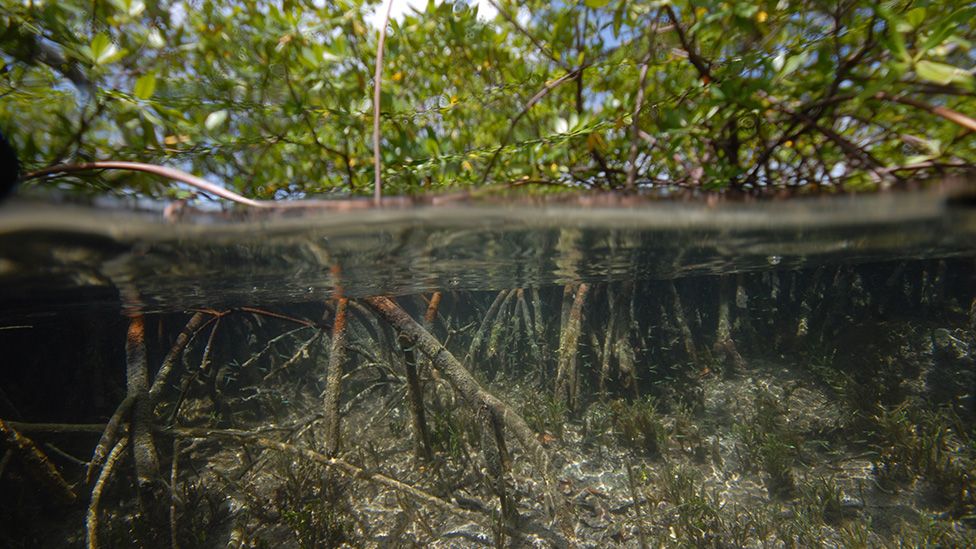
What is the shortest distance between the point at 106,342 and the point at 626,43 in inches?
512

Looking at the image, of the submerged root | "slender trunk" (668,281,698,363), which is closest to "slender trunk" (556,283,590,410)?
the submerged root

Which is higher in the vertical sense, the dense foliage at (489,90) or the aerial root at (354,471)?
the dense foliage at (489,90)

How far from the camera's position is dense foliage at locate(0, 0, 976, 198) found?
124 inches

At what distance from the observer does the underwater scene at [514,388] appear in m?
4.89

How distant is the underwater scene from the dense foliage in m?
0.66

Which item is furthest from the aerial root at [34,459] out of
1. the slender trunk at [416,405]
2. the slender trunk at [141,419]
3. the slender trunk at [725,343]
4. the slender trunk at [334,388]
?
the slender trunk at [725,343]

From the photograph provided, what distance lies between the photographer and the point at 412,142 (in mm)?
4441

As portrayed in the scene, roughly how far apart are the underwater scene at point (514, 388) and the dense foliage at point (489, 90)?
66 cm

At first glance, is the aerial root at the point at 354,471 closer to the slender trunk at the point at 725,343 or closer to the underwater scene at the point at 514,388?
the underwater scene at the point at 514,388

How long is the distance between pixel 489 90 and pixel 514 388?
8.43 meters

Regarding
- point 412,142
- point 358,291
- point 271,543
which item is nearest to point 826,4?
point 412,142

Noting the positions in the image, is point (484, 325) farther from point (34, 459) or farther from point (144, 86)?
point (144, 86)

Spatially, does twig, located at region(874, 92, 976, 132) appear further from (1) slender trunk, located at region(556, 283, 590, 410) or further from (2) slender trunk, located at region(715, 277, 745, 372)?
(2) slender trunk, located at region(715, 277, 745, 372)

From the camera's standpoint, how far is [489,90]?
474cm
